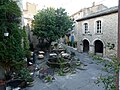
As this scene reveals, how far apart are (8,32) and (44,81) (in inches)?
173

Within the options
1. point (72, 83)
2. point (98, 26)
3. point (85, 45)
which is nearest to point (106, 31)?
point (98, 26)

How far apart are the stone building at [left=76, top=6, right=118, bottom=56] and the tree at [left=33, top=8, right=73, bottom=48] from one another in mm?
2663

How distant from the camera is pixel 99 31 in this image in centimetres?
2388

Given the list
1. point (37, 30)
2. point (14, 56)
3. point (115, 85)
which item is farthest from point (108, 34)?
point (115, 85)

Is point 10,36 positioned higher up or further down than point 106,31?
further down

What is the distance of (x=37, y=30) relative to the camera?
25.5 m

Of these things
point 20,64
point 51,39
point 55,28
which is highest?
point 55,28

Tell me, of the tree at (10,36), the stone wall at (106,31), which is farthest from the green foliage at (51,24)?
the tree at (10,36)

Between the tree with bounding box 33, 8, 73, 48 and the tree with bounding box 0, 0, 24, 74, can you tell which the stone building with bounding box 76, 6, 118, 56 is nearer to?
the tree with bounding box 33, 8, 73, 48

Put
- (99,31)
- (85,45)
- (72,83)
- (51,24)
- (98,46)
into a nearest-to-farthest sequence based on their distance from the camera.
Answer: (72,83) → (99,31) → (51,24) → (98,46) → (85,45)

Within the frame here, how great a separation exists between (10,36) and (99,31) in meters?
14.5

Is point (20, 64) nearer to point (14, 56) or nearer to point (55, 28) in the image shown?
point (14, 56)

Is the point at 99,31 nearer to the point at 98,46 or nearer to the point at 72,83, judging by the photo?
the point at 98,46

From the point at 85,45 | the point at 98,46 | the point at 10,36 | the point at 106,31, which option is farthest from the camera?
the point at 85,45
